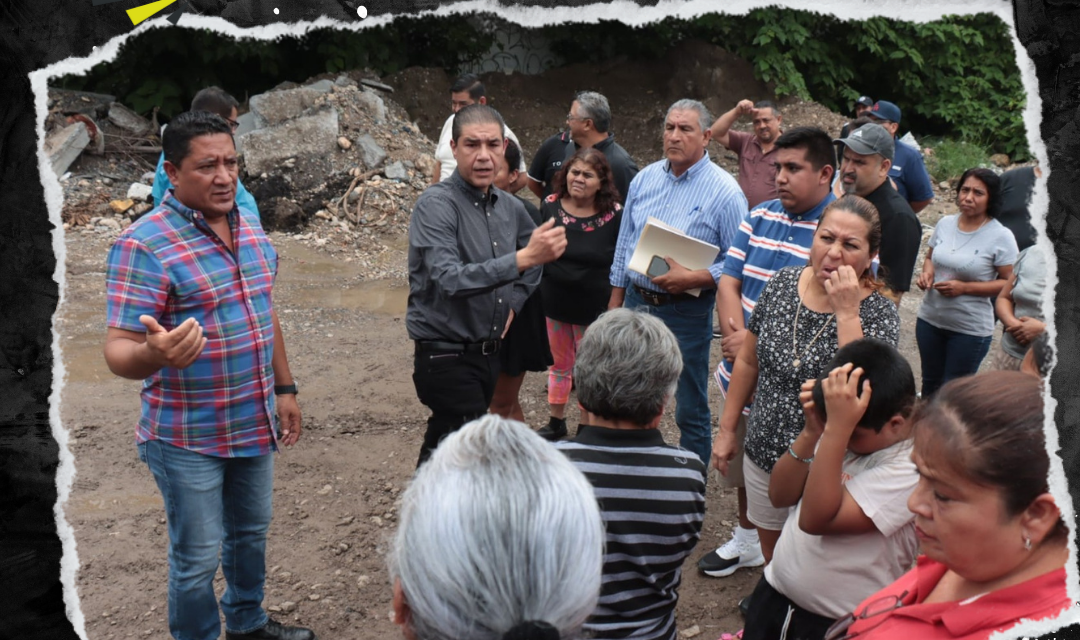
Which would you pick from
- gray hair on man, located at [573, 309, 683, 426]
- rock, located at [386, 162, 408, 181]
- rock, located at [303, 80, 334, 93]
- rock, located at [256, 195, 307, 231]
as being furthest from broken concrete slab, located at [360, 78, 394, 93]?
gray hair on man, located at [573, 309, 683, 426]

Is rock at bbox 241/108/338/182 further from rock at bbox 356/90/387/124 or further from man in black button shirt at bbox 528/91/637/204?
man in black button shirt at bbox 528/91/637/204

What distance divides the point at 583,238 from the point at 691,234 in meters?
0.83

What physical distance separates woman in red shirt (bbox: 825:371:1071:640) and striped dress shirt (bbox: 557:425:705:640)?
0.71 m

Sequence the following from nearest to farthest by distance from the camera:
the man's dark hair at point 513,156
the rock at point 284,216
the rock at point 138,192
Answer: the man's dark hair at point 513,156, the rock at point 284,216, the rock at point 138,192

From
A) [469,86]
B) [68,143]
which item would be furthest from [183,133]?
[68,143]

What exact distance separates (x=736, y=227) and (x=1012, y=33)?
2908mm

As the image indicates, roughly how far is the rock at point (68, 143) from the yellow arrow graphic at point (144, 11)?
10.5m

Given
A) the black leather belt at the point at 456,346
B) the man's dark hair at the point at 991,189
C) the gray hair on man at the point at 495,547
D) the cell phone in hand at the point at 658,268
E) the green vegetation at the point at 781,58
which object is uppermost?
the green vegetation at the point at 781,58

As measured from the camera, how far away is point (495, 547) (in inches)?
53.4

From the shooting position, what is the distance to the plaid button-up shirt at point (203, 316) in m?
2.66

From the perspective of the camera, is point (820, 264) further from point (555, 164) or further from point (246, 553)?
point (555, 164)

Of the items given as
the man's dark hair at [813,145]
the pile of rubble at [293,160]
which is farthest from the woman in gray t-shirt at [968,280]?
the pile of rubble at [293,160]

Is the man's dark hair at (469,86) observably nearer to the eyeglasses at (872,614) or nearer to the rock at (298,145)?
the rock at (298,145)

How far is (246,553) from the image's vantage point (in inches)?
126
